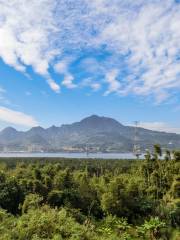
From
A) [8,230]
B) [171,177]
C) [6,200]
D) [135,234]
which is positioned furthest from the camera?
[171,177]

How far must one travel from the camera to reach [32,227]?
29.7ft

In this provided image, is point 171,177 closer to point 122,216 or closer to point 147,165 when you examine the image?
point 147,165

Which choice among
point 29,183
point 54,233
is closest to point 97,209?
point 29,183

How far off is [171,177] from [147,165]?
2.03 meters

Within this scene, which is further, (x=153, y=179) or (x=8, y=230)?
(x=153, y=179)

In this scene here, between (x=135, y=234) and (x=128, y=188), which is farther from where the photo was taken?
(x=128, y=188)

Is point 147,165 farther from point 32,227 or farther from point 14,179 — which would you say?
point 32,227

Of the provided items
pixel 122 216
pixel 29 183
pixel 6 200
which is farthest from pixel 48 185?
pixel 122 216

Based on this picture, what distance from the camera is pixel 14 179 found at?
17.0 metres

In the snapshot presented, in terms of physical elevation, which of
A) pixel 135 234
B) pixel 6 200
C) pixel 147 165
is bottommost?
pixel 135 234

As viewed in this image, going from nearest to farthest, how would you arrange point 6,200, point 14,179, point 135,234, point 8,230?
1. point 8,230
2. point 135,234
3. point 6,200
4. point 14,179

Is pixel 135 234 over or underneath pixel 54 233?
underneath

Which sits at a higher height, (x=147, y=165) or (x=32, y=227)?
(x=147, y=165)

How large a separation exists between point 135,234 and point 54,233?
256 inches
